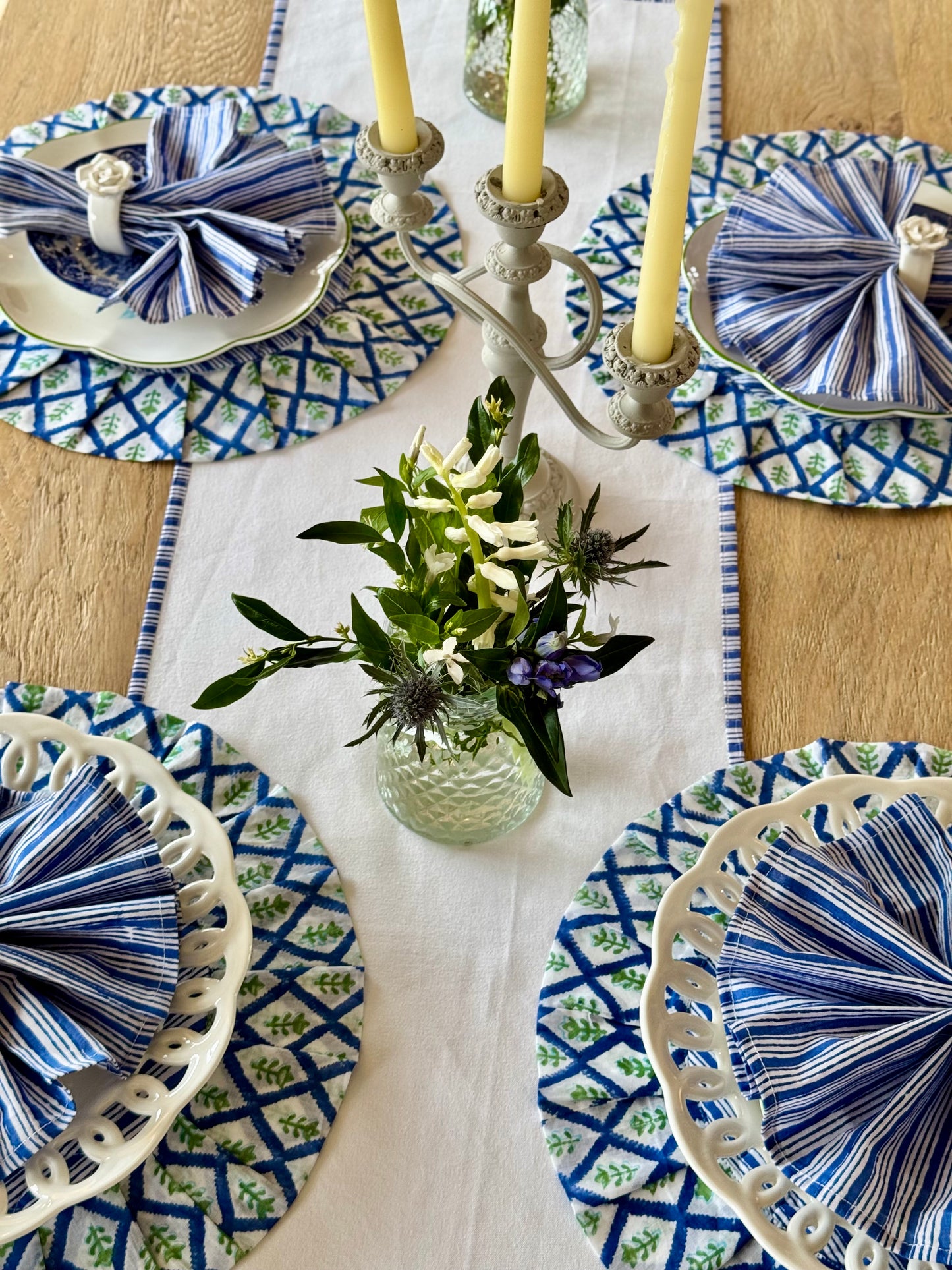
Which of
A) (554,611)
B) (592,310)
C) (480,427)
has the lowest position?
(554,611)

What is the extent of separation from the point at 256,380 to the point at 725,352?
0.38 meters

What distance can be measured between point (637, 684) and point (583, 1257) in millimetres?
369

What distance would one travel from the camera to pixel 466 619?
1.92 ft

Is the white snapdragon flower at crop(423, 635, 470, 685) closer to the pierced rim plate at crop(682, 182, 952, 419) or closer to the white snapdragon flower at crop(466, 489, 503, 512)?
the white snapdragon flower at crop(466, 489, 503, 512)

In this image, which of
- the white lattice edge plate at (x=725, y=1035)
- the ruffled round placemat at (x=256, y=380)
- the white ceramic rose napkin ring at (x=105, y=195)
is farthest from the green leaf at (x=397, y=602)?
the white ceramic rose napkin ring at (x=105, y=195)

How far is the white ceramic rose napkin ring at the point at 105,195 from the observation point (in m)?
0.97

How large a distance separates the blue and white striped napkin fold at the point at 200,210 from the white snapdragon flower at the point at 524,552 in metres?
0.50

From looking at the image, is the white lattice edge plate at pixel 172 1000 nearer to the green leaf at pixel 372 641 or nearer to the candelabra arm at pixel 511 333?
the green leaf at pixel 372 641

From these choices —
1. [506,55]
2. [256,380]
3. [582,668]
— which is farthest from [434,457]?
[506,55]

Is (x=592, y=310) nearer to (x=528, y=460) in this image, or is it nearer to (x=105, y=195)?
(x=528, y=460)

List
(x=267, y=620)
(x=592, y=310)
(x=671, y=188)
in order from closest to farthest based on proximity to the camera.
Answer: (x=671, y=188) < (x=267, y=620) < (x=592, y=310)

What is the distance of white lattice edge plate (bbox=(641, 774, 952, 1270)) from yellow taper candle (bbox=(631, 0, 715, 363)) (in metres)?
0.29

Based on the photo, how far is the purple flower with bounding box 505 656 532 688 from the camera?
1.90ft

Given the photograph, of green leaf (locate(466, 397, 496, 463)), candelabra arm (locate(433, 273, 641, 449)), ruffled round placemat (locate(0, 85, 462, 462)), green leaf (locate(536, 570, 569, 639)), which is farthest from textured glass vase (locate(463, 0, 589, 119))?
green leaf (locate(536, 570, 569, 639))
